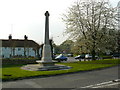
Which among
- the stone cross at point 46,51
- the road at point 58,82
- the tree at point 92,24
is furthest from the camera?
the tree at point 92,24

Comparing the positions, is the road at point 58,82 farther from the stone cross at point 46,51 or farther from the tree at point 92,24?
the tree at point 92,24

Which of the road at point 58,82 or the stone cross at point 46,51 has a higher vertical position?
the stone cross at point 46,51

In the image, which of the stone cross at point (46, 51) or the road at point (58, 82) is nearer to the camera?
the road at point (58, 82)

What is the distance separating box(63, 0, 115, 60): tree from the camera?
34.2 meters

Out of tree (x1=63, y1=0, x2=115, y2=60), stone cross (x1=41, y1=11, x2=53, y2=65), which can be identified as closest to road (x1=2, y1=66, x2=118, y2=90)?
stone cross (x1=41, y1=11, x2=53, y2=65)

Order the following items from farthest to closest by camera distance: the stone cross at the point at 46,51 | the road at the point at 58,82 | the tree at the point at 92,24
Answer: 1. the tree at the point at 92,24
2. the stone cross at the point at 46,51
3. the road at the point at 58,82

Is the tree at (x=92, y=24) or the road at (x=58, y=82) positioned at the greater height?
the tree at (x=92, y=24)

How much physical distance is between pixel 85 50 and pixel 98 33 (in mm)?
4004

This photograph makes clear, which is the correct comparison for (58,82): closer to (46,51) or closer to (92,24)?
(46,51)

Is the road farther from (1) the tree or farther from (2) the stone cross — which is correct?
(1) the tree

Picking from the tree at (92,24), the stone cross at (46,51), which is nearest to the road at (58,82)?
the stone cross at (46,51)

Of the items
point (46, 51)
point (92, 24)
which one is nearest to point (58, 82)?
point (46, 51)

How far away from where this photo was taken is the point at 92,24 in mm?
34938

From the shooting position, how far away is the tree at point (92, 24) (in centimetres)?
3416
